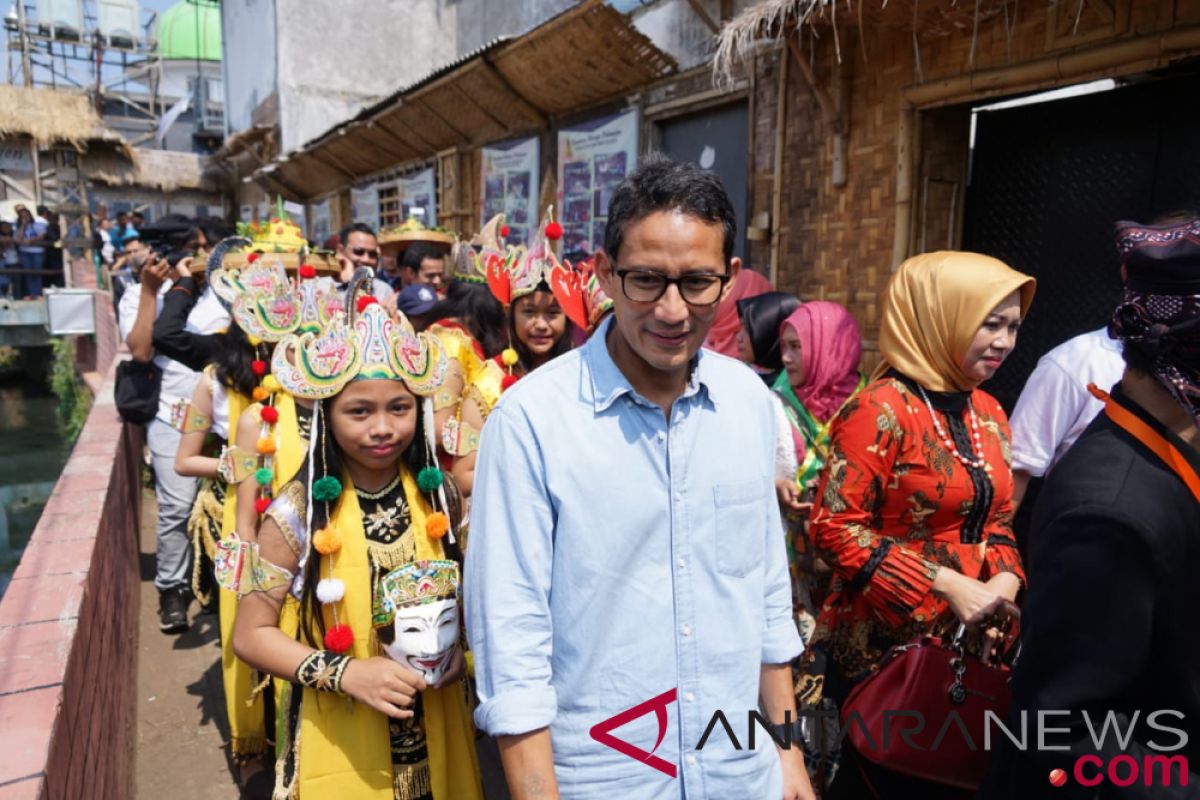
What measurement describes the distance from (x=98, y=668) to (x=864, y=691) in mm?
2198

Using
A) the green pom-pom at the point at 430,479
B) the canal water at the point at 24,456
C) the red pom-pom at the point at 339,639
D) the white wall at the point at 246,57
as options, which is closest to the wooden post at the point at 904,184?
the green pom-pom at the point at 430,479

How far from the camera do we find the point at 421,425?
7.37ft

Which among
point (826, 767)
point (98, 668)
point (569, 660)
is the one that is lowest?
point (826, 767)

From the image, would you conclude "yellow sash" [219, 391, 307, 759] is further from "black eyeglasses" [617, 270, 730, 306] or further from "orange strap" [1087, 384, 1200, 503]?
"orange strap" [1087, 384, 1200, 503]

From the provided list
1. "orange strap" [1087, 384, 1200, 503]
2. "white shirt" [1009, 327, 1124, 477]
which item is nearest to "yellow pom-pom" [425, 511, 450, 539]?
"orange strap" [1087, 384, 1200, 503]

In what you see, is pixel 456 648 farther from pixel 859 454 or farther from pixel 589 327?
pixel 589 327

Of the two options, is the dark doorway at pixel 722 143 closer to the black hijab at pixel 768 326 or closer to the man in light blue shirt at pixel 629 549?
the black hijab at pixel 768 326

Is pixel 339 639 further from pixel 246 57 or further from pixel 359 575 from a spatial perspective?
pixel 246 57

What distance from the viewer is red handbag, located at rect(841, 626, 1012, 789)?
6.40ft

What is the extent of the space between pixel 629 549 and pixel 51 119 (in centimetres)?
1919

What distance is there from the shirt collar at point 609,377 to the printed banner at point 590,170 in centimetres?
523

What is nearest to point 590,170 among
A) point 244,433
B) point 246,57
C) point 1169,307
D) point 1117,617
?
point 244,433

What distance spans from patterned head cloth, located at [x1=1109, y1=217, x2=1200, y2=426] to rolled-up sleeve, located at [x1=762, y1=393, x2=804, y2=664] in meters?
0.67

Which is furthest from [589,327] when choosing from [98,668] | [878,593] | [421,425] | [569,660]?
[569,660]
